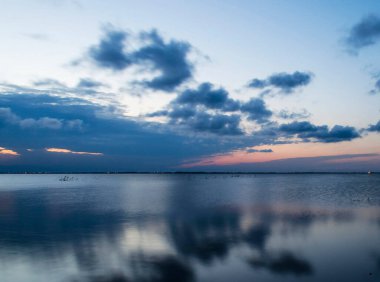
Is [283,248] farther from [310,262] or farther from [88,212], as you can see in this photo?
[88,212]

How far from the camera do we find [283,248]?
25812 millimetres

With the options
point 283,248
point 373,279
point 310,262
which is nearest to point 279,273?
point 310,262

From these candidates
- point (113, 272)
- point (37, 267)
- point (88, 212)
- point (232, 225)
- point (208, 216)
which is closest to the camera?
point (113, 272)

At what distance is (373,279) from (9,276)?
2053cm

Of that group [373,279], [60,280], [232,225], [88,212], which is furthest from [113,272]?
[88,212]

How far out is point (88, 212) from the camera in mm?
47719

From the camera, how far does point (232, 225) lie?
1425 inches

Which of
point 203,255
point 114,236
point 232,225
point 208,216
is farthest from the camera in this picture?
point 208,216

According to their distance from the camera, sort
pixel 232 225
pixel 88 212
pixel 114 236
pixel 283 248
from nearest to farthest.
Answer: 1. pixel 283 248
2. pixel 114 236
3. pixel 232 225
4. pixel 88 212

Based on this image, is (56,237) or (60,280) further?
(56,237)

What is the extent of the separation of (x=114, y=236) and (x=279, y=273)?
1650 cm

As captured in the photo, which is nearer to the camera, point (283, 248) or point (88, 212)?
point (283, 248)

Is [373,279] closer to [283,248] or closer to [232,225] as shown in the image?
[283,248]

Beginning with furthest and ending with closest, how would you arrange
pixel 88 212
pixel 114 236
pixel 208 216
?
pixel 88 212
pixel 208 216
pixel 114 236
